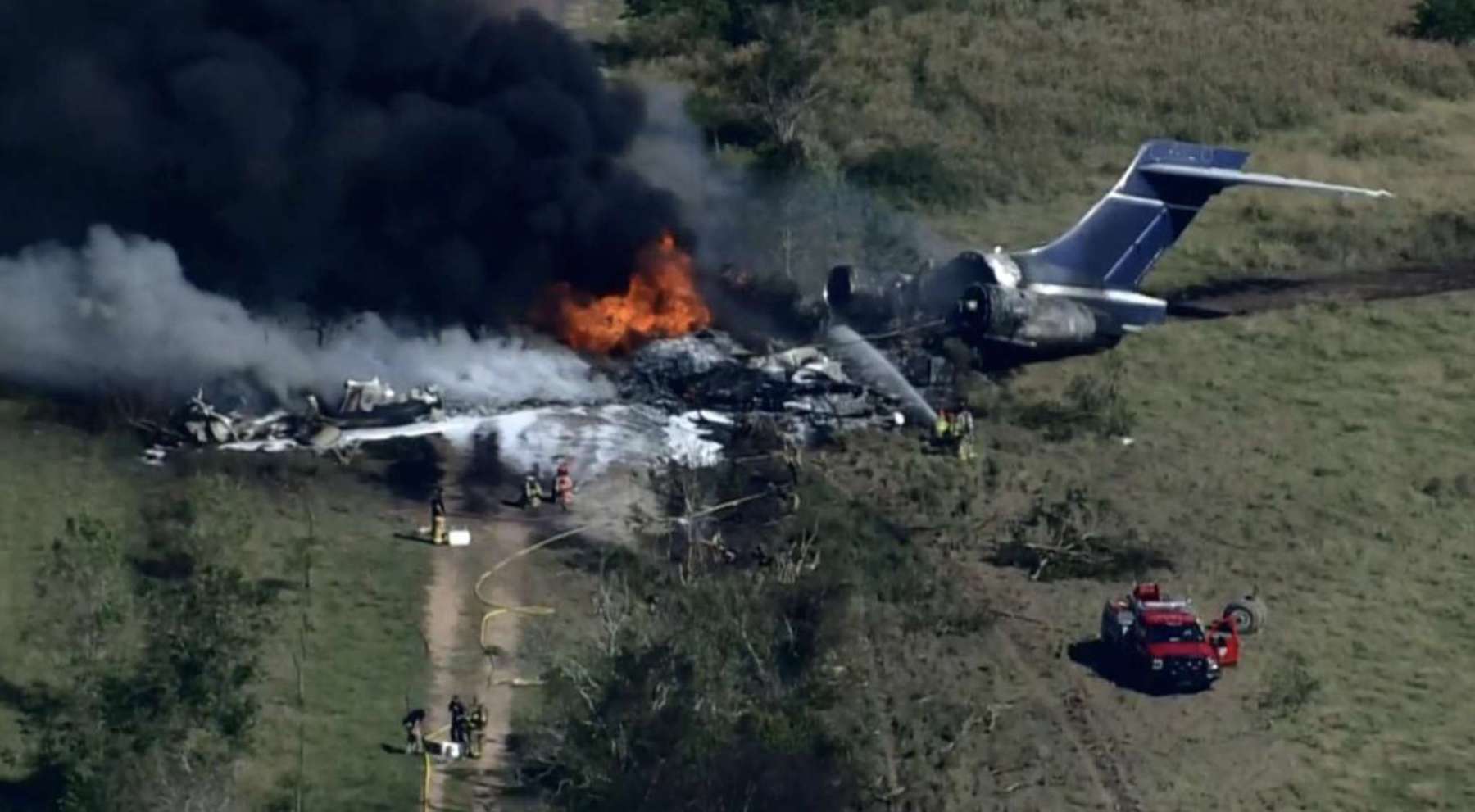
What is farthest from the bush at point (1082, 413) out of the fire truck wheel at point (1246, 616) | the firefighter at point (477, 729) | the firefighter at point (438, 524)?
the firefighter at point (477, 729)

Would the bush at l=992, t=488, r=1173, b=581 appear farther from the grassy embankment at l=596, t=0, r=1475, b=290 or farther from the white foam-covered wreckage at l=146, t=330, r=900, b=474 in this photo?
the grassy embankment at l=596, t=0, r=1475, b=290

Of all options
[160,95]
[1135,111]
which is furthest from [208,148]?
[1135,111]

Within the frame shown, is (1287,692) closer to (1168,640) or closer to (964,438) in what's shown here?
(1168,640)

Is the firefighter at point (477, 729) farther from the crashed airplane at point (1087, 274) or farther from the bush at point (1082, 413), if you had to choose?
the crashed airplane at point (1087, 274)

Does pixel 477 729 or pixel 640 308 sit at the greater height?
pixel 640 308

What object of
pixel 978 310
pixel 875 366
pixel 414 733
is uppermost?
pixel 978 310

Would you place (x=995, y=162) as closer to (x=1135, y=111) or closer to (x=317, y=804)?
(x=1135, y=111)

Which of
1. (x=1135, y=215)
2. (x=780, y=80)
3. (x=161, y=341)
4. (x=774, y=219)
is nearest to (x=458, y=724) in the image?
(x=161, y=341)
